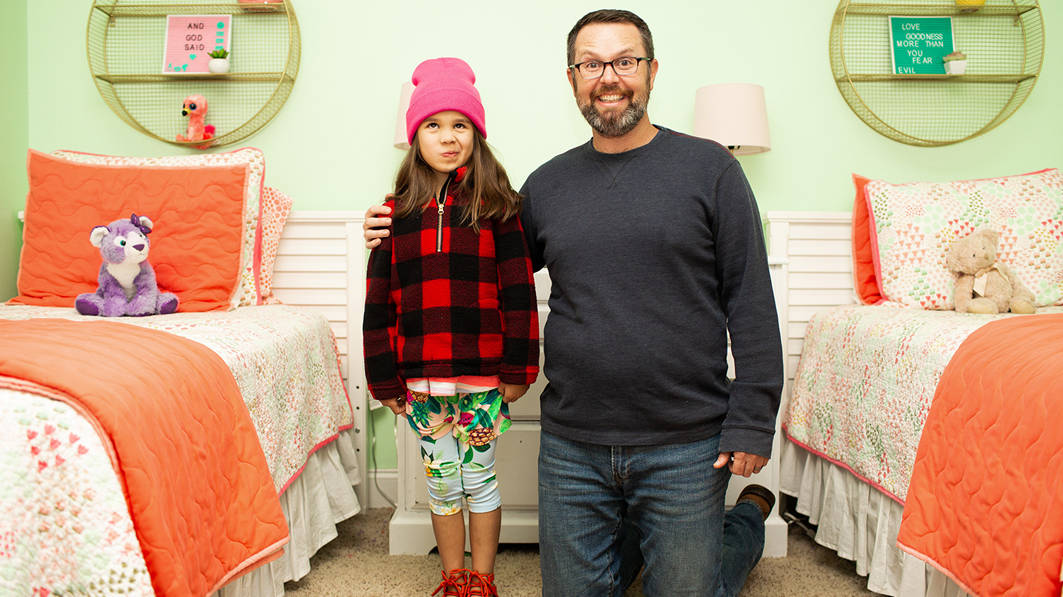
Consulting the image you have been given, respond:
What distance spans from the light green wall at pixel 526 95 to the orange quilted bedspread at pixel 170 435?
43.9 inches

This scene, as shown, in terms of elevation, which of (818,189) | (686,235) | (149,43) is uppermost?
(149,43)

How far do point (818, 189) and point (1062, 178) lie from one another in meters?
0.67

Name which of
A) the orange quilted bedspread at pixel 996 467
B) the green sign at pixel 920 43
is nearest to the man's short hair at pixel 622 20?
the orange quilted bedspread at pixel 996 467

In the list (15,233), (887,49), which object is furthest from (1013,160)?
(15,233)

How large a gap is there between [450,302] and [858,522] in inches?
45.8

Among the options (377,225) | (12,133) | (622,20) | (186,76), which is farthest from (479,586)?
(12,133)

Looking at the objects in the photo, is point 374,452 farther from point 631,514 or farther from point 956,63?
point 956,63

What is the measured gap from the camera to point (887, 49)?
2191mm

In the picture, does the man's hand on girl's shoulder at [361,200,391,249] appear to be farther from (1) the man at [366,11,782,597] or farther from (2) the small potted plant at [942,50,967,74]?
(2) the small potted plant at [942,50,967,74]

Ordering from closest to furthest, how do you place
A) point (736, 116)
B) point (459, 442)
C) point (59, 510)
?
1. point (59, 510)
2. point (459, 442)
3. point (736, 116)

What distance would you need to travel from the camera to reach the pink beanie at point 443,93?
1391mm

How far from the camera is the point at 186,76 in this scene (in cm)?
216

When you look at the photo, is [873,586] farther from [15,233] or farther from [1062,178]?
[15,233]

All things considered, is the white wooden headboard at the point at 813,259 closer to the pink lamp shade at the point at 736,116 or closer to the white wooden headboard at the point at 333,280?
the pink lamp shade at the point at 736,116
